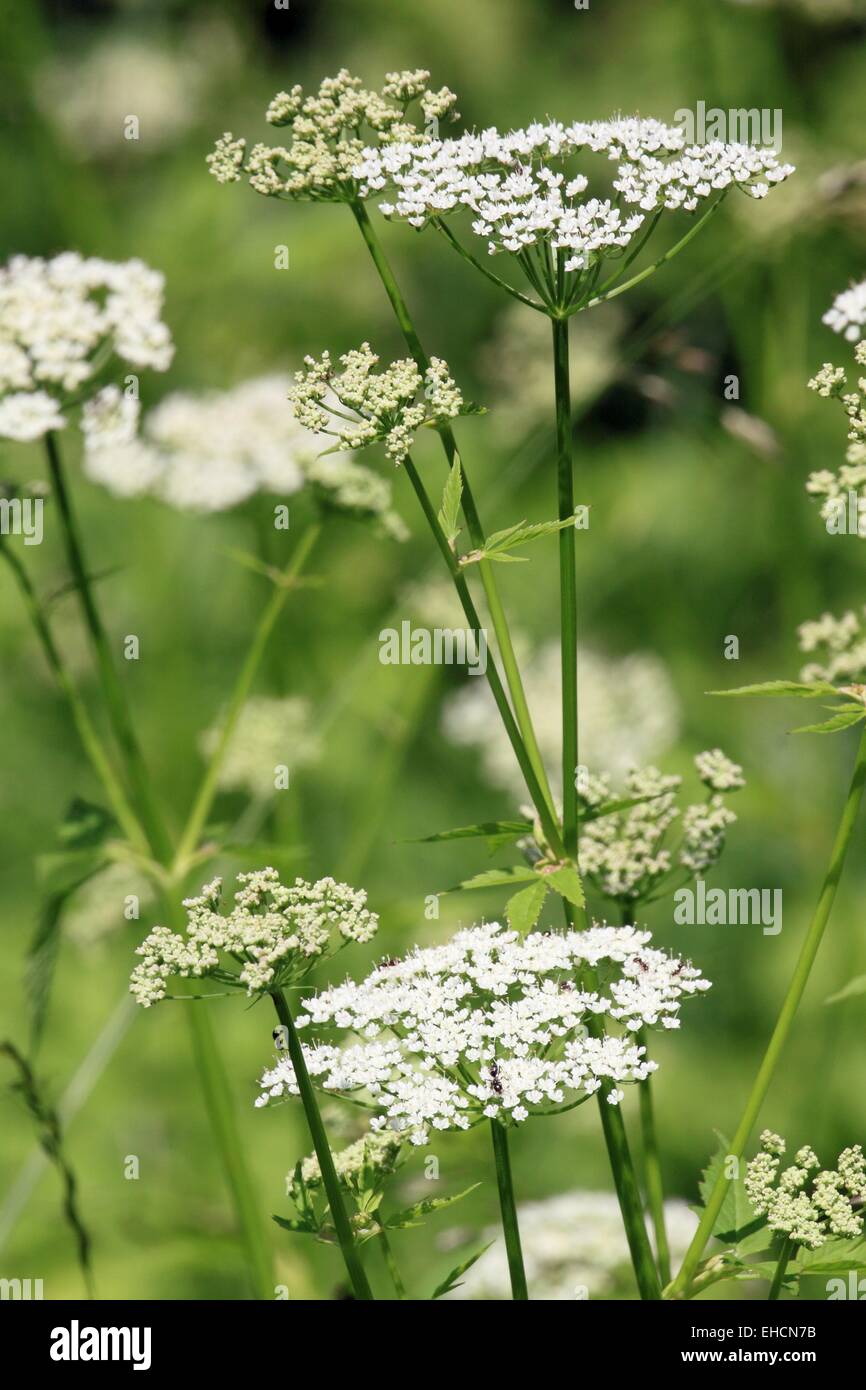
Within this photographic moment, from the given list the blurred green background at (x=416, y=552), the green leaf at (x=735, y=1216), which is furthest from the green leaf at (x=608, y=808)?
the blurred green background at (x=416, y=552)

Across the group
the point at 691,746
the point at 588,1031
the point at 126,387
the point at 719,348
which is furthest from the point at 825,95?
the point at 588,1031

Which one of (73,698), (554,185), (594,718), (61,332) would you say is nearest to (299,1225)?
(73,698)

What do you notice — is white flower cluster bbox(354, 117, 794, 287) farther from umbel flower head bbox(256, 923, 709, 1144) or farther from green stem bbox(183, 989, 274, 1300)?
green stem bbox(183, 989, 274, 1300)

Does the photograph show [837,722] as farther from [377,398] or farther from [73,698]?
[73,698]

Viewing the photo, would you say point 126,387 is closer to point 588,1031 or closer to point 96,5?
point 588,1031

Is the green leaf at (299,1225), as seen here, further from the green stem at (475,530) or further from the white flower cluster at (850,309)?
the white flower cluster at (850,309)

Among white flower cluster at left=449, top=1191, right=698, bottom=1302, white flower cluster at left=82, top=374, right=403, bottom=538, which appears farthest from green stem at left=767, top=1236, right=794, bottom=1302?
white flower cluster at left=82, top=374, right=403, bottom=538

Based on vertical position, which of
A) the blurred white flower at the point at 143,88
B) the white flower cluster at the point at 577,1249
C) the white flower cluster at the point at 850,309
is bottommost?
the white flower cluster at the point at 577,1249
